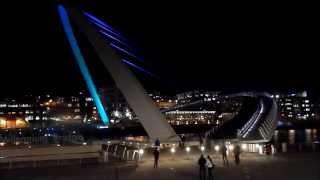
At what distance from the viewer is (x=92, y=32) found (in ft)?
85.8

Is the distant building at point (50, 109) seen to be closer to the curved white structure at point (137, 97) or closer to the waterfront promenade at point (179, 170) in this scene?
the curved white structure at point (137, 97)

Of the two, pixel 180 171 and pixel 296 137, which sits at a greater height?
pixel 180 171

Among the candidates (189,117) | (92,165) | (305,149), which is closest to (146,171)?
(92,165)

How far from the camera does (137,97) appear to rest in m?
25.2

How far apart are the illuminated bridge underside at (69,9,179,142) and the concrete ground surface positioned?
5.87 meters

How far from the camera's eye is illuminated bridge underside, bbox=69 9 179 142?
25.0 meters

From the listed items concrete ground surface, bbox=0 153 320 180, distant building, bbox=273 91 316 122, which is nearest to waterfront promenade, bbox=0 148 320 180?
concrete ground surface, bbox=0 153 320 180

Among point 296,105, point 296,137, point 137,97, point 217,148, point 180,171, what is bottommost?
point 296,137

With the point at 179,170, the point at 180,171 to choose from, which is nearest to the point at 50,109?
the point at 179,170

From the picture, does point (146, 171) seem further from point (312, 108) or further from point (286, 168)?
point (312, 108)

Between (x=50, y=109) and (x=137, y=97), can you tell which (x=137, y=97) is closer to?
(x=137, y=97)

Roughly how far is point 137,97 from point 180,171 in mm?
9996

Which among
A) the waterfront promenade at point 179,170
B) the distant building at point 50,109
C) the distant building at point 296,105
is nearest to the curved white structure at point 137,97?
the waterfront promenade at point 179,170

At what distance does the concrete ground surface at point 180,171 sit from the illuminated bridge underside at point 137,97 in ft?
19.3
